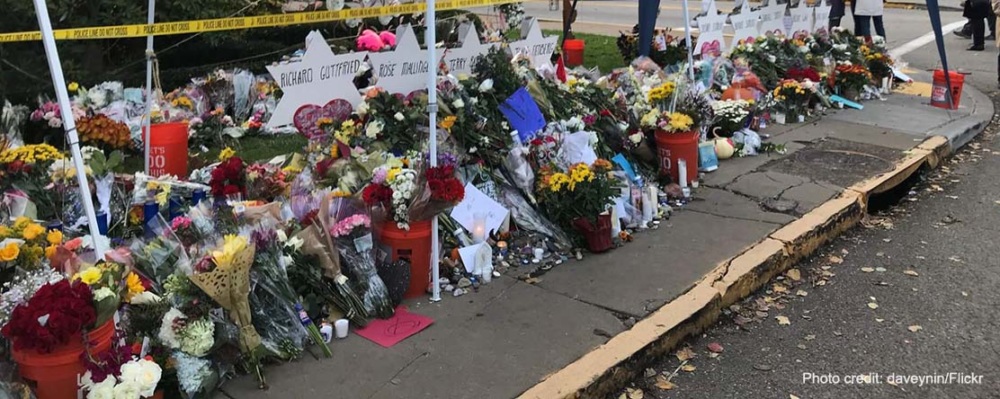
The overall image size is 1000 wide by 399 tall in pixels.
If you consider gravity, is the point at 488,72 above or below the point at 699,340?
above

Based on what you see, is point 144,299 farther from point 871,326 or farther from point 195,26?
point 871,326

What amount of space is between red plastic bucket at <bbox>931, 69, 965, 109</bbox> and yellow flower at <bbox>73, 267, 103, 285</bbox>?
30.0 feet

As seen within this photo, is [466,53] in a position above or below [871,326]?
above

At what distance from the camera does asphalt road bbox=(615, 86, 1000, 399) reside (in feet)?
12.2

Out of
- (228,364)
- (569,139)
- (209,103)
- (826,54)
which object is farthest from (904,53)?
(228,364)

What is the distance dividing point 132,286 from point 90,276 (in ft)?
0.79

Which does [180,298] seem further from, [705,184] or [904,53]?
[904,53]

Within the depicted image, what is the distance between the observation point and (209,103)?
7.68m

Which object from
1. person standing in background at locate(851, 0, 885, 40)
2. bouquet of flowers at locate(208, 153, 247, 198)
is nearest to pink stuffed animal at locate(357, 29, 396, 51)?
bouquet of flowers at locate(208, 153, 247, 198)

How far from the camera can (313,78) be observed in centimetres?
471

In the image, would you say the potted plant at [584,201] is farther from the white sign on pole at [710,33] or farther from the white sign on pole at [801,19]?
the white sign on pole at [801,19]

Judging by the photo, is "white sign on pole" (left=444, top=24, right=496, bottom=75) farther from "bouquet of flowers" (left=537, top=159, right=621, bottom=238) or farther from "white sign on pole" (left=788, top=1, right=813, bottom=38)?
"white sign on pole" (left=788, top=1, right=813, bottom=38)

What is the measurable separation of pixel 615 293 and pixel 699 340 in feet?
1.70

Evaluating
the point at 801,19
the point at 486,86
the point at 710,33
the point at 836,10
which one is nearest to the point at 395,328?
the point at 486,86
